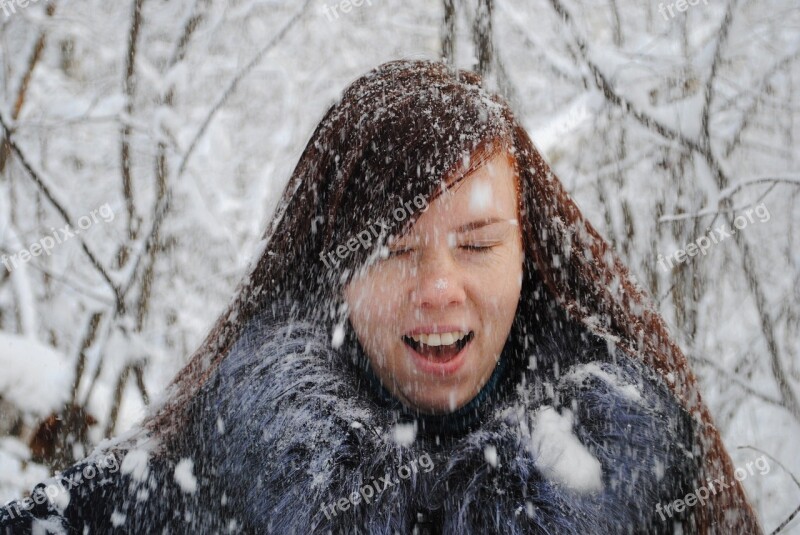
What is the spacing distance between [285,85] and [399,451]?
528 cm

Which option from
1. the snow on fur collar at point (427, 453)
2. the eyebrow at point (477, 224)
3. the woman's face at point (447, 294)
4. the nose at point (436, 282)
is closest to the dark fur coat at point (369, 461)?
the snow on fur collar at point (427, 453)

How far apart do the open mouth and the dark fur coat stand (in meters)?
0.17

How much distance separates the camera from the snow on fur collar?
1326 mm

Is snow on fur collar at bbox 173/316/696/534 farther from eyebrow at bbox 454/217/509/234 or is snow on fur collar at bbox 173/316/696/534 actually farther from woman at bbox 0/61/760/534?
eyebrow at bbox 454/217/509/234

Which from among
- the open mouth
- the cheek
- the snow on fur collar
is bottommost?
the snow on fur collar

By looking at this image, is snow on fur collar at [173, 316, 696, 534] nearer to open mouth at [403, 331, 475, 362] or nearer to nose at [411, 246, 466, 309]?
open mouth at [403, 331, 475, 362]

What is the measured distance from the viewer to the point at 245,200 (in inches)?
228

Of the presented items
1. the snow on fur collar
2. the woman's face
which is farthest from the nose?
the snow on fur collar

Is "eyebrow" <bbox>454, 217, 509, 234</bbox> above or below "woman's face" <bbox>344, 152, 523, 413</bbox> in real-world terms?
above

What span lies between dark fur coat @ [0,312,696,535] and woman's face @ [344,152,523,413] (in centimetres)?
10

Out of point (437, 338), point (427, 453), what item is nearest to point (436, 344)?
point (437, 338)

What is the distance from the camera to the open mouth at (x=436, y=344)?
1420 mm

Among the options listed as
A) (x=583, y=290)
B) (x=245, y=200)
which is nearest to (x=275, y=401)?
(x=583, y=290)

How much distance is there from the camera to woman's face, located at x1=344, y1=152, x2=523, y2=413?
1384 millimetres
